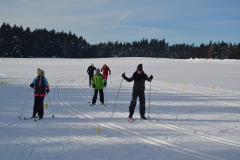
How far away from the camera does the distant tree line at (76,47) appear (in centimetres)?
7262

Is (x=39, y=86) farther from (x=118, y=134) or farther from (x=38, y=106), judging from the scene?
(x=118, y=134)

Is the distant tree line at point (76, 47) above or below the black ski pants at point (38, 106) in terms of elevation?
above

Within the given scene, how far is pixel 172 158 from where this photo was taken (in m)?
5.06

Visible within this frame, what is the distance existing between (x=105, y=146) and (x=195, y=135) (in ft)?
8.59

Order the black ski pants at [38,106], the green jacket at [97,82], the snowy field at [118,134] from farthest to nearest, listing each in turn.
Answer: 1. the green jacket at [97,82]
2. the black ski pants at [38,106]
3. the snowy field at [118,134]

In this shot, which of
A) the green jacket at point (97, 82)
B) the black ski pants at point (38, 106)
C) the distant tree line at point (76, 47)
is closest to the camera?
the black ski pants at point (38, 106)

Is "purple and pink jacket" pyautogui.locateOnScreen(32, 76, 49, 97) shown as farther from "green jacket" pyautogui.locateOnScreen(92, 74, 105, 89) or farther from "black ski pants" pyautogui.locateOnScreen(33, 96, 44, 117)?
"green jacket" pyautogui.locateOnScreen(92, 74, 105, 89)

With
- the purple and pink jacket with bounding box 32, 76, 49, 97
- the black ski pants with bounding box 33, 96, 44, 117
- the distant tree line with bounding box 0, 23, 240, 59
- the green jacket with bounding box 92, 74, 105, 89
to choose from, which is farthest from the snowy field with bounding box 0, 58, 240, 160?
the distant tree line with bounding box 0, 23, 240, 59

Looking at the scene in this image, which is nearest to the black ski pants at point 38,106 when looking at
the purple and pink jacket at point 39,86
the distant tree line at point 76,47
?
the purple and pink jacket at point 39,86

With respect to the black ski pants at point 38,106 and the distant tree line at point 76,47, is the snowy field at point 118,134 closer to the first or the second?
the black ski pants at point 38,106

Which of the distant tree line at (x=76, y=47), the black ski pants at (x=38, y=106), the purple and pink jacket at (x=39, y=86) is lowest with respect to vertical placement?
the black ski pants at (x=38, y=106)

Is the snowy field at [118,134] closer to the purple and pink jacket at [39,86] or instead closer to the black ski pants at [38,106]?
the black ski pants at [38,106]

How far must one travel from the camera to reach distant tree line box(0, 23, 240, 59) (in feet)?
238

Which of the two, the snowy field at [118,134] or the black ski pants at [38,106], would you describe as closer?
the snowy field at [118,134]
